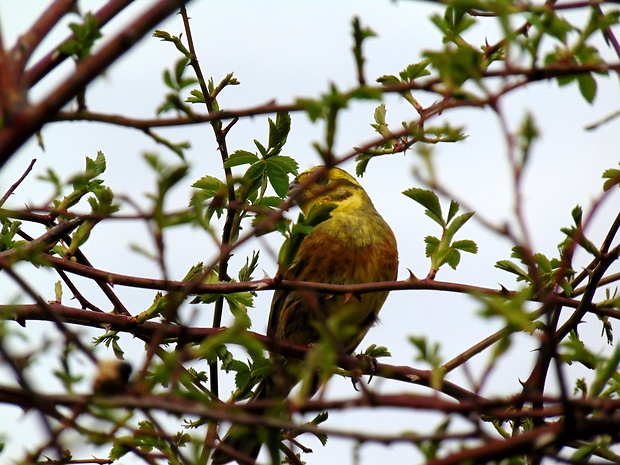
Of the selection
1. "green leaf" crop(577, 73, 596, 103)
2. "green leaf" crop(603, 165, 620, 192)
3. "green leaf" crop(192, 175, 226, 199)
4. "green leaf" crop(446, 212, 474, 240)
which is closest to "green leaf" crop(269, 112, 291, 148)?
"green leaf" crop(192, 175, 226, 199)

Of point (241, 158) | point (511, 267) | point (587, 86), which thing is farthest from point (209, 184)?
point (587, 86)

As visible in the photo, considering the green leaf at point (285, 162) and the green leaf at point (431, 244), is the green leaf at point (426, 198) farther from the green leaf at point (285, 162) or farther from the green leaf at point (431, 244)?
the green leaf at point (285, 162)

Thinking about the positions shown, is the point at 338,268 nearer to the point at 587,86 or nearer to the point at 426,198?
the point at 426,198

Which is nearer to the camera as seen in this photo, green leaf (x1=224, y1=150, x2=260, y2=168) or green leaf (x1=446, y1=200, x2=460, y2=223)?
green leaf (x1=446, y1=200, x2=460, y2=223)

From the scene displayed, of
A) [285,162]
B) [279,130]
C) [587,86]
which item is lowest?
[587,86]

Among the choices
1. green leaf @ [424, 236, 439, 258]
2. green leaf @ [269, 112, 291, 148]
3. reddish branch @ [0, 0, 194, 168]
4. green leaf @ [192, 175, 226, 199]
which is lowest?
reddish branch @ [0, 0, 194, 168]

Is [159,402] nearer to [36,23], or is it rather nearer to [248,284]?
[36,23]

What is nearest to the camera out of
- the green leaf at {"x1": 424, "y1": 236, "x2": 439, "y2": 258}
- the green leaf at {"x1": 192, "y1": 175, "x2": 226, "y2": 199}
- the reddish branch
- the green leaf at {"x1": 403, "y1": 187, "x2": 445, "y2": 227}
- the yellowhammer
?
the reddish branch

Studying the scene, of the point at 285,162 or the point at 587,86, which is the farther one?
the point at 285,162

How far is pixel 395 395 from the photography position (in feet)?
4.52

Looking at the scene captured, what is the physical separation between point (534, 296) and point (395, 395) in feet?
4.02

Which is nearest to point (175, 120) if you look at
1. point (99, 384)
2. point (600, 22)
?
point (99, 384)

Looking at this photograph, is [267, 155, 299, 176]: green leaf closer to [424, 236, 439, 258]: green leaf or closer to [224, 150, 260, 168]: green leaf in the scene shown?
[224, 150, 260, 168]: green leaf

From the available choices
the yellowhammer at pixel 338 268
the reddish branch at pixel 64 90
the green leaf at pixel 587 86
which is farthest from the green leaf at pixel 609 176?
the yellowhammer at pixel 338 268
